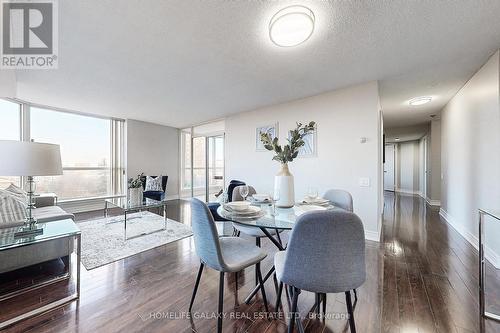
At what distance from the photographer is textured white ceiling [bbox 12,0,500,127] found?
1643mm

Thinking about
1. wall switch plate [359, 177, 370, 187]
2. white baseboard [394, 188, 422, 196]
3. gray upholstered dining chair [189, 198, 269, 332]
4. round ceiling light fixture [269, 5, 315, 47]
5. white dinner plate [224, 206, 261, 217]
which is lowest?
white baseboard [394, 188, 422, 196]

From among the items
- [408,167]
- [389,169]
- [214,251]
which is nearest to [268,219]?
[214,251]

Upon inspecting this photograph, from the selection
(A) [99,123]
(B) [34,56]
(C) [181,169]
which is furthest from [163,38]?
(C) [181,169]

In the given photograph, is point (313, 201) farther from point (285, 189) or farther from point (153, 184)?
point (153, 184)

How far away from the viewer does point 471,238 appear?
2.96 metres

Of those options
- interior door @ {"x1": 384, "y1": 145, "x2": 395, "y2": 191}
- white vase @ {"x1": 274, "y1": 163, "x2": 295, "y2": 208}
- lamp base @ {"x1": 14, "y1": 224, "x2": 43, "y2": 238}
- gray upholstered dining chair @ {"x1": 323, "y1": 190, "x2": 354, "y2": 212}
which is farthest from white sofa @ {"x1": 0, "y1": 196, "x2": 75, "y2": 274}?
interior door @ {"x1": 384, "y1": 145, "x2": 395, "y2": 191}

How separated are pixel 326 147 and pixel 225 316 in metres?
2.94

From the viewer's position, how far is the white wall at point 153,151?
5.64m

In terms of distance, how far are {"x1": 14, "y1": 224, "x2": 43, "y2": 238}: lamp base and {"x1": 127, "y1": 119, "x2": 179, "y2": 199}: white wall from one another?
156 inches

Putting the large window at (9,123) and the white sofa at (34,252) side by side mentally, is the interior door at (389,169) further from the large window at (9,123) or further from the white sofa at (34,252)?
the large window at (9,123)

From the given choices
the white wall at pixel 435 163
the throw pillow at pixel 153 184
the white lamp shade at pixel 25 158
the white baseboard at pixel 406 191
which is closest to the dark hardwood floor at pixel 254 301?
the white lamp shade at pixel 25 158

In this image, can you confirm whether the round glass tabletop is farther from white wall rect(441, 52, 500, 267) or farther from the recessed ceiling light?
the recessed ceiling light

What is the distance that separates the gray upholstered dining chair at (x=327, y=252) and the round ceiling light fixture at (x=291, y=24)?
162 centimetres

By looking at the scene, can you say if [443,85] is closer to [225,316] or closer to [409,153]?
[225,316]
